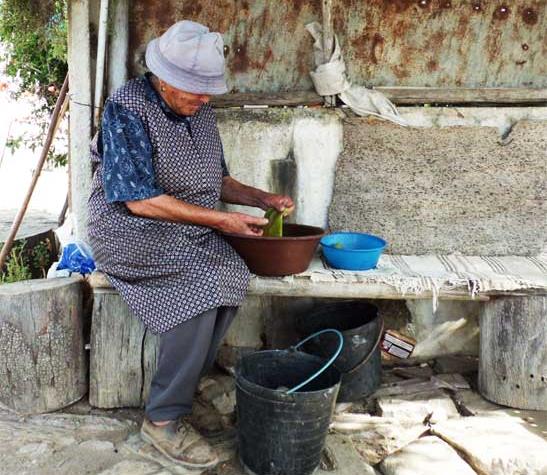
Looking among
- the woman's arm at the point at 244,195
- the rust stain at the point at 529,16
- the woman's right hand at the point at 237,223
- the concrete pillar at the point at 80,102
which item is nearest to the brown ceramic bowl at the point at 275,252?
the woman's right hand at the point at 237,223

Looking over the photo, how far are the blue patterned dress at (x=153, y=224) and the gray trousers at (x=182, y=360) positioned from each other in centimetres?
7

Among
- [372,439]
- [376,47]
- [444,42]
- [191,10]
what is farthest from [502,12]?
[372,439]

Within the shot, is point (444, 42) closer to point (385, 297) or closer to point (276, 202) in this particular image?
point (276, 202)

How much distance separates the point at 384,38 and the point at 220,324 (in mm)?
1925

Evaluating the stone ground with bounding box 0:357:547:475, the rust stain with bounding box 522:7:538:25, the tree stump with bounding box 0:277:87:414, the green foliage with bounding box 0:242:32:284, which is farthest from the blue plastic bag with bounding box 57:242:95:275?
the rust stain with bounding box 522:7:538:25

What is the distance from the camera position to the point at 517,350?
134 inches

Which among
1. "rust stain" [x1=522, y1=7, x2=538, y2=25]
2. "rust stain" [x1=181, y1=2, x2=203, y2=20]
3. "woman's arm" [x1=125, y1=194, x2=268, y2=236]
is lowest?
"woman's arm" [x1=125, y1=194, x2=268, y2=236]

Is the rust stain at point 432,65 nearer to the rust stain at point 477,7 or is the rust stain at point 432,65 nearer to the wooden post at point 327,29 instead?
the rust stain at point 477,7

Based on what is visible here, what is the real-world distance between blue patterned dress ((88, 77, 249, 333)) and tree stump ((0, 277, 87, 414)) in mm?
361

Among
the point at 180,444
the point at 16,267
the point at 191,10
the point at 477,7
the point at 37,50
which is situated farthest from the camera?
the point at 37,50

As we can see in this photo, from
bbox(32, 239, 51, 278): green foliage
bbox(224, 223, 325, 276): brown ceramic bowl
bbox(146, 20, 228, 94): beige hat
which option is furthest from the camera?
bbox(32, 239, 51, 278): green foliage

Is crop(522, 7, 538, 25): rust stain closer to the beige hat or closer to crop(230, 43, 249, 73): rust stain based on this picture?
crop(230, 43, 249, 73): rust stain

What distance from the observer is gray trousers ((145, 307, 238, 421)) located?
2.77 meters

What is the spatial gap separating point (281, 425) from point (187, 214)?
101 cm
